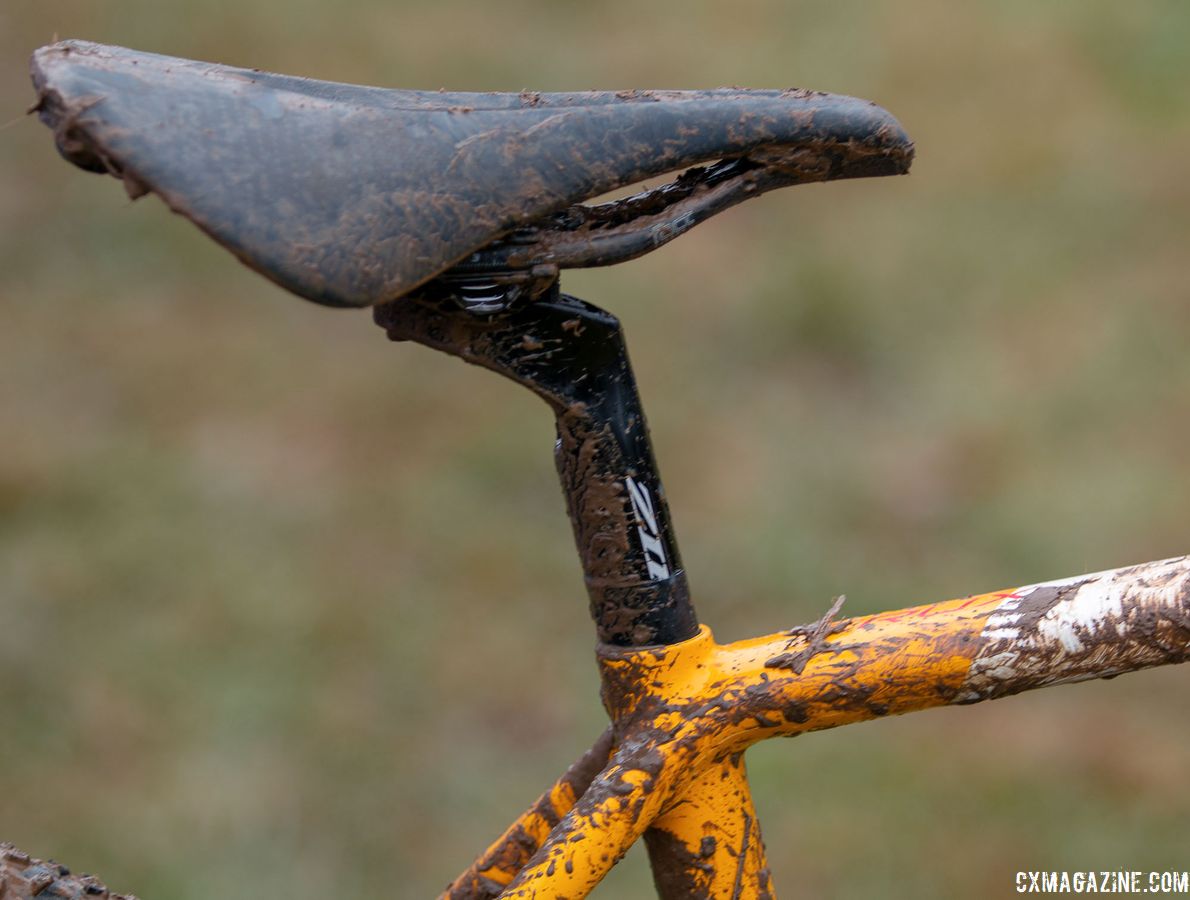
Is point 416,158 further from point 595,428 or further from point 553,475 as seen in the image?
point 553,475

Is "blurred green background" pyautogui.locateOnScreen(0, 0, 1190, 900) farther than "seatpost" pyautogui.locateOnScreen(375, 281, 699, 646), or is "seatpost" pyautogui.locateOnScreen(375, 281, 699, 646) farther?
"blurred green background" pyautogui.locateOnScreen(0, 0, 1190, 900)

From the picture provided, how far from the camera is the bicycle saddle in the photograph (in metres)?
0.69

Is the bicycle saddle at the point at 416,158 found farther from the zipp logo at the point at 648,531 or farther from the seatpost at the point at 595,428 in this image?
the zipp logo at the point at 648,531

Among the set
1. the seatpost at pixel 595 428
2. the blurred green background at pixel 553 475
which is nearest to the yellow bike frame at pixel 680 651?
the seatpost at pixel 595 428

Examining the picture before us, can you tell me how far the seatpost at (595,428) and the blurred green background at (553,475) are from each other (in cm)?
113

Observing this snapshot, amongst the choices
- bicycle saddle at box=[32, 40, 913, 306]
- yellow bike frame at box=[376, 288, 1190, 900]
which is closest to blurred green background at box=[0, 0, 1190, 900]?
yellow bike frame at box=[376, 288, 1190, 900]

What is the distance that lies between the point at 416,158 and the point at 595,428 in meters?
0.22

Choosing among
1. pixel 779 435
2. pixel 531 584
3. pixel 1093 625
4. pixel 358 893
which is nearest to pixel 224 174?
pixel 1093 625

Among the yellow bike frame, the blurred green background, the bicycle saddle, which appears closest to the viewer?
the bicycle saddle

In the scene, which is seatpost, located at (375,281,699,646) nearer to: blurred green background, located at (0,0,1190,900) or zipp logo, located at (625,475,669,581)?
zipp logo, located at (625,475,669,581)

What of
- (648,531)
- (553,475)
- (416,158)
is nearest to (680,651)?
(648,531)

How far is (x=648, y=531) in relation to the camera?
2.96 ft

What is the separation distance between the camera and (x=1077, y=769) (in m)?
2.04

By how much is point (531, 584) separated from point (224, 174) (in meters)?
1.70
